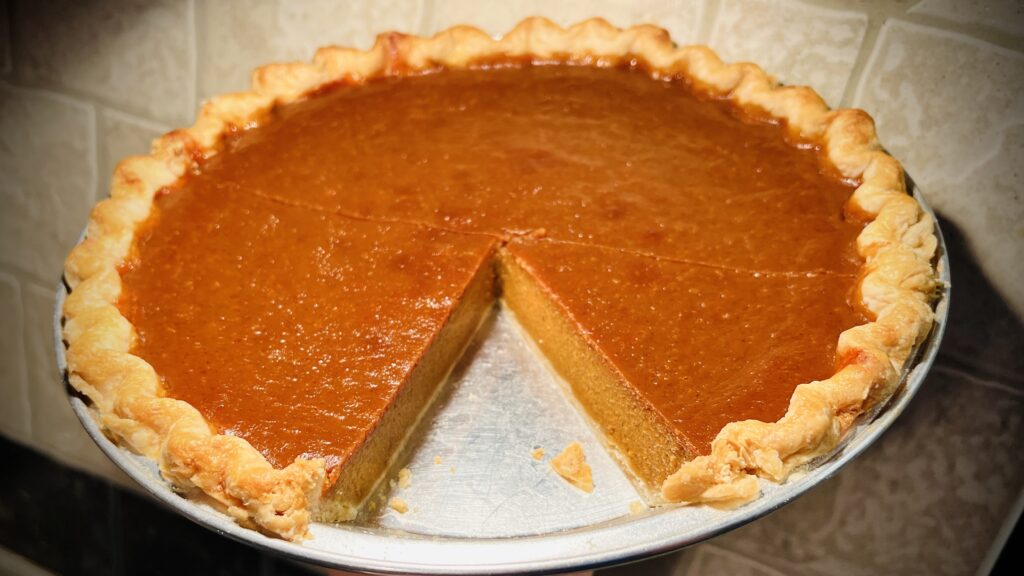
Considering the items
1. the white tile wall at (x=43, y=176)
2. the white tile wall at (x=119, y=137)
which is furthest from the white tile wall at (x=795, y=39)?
the white tile wall at (x=43, y=176)

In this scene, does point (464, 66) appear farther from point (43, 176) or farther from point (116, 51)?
point (43, 176)

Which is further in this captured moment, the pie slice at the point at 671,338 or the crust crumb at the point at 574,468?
the crust crumb at the point at 574,468

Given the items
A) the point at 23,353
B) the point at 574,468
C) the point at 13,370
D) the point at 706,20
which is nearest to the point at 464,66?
the point at 706,20

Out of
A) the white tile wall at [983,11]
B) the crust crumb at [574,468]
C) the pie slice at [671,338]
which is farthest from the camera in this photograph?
the white tile wall at [983,11]

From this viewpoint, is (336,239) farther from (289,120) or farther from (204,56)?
(204,56)

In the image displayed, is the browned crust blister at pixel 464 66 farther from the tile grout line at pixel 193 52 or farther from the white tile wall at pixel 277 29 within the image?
the tile grout line at pixel 193 52

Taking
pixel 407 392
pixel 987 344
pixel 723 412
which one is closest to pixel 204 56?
pixel 407 392
